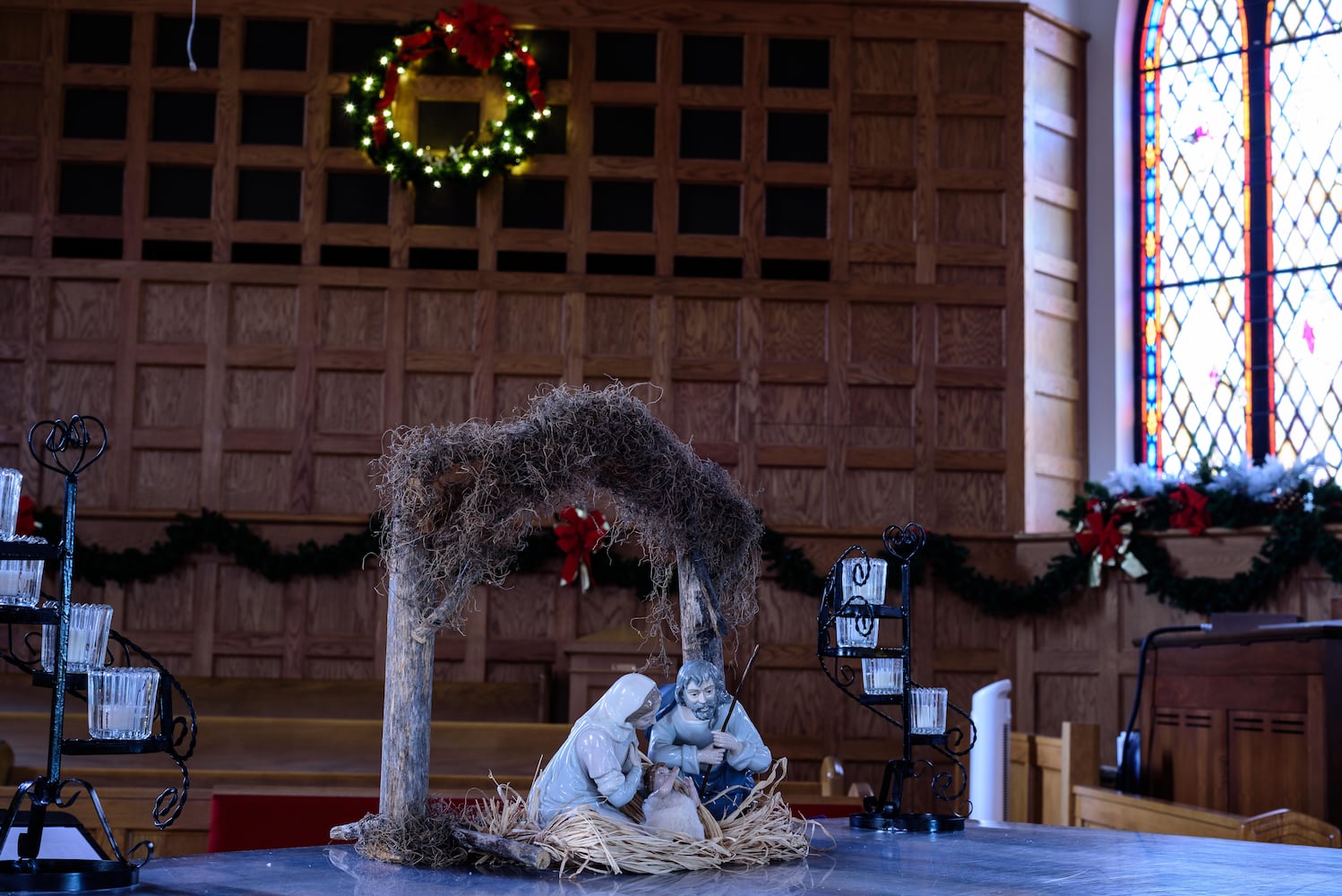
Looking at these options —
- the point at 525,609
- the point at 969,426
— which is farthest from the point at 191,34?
the point at 969,426

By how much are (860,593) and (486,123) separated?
539 cm

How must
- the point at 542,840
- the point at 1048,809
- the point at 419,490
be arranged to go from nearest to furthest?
the point at 542,840
the point at 419,490
the point at 1048,809

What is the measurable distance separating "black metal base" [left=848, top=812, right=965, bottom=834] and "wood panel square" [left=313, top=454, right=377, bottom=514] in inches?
198

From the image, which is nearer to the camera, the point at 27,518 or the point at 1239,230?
the point at 27,518

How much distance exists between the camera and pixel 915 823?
3.34 metres

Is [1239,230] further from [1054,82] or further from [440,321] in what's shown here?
[440,321]

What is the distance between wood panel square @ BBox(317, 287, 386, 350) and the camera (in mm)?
8023

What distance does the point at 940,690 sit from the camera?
344 centimetres

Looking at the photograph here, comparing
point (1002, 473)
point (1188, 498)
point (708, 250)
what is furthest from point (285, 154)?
point (1188, 498)

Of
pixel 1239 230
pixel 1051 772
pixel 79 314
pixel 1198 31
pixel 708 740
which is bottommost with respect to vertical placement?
pixel 1051 772

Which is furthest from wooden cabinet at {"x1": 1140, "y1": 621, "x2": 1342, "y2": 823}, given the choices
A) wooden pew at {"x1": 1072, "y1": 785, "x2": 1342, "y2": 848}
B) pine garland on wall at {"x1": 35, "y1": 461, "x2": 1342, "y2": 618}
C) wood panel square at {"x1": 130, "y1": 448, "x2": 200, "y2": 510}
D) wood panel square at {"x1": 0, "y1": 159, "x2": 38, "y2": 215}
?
wood panel square at {"x1": 0, "y1": 159, "x2": 38, "y2": 215}

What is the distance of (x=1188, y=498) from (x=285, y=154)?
5360 millimetres

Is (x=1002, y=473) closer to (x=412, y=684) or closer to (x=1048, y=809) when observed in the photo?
(x=1048, y=809)

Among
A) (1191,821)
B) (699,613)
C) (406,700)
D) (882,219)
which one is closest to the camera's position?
(406,700)
